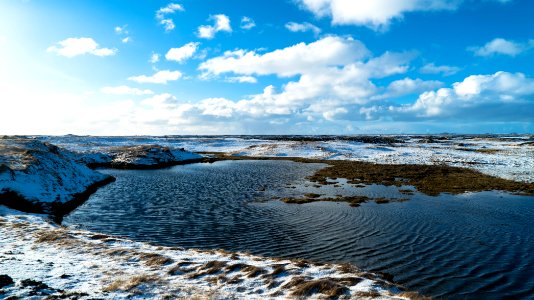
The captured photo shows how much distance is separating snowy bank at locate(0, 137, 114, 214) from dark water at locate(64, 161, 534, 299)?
6.34 feet

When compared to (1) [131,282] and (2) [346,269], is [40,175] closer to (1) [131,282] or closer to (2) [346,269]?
(1) [131,282]

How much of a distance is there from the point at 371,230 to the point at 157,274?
487 inches

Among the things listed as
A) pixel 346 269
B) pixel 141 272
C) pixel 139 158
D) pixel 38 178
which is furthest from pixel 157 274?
pixel 139 158

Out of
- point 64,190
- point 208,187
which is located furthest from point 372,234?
point 64,190

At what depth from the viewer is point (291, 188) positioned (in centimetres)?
3434

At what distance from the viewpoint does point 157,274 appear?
11.0 meters

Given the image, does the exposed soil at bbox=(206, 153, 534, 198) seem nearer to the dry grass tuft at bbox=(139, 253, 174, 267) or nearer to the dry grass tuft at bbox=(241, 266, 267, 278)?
the dry grass tuft at bbox=(241, 266, 267, 278)

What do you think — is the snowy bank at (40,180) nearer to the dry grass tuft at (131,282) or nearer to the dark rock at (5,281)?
the dark rock at (5,281)

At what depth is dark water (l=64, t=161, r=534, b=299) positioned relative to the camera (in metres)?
12.4

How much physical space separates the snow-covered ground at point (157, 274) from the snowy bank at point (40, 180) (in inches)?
353

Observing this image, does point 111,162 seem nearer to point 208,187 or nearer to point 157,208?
point 208,187

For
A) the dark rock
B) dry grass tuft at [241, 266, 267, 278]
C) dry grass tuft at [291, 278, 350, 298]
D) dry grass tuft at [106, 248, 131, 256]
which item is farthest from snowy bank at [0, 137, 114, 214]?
dry grass tuft at [291, 278, 350, 298]

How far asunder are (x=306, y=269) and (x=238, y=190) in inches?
843

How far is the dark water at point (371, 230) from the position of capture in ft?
40.5
